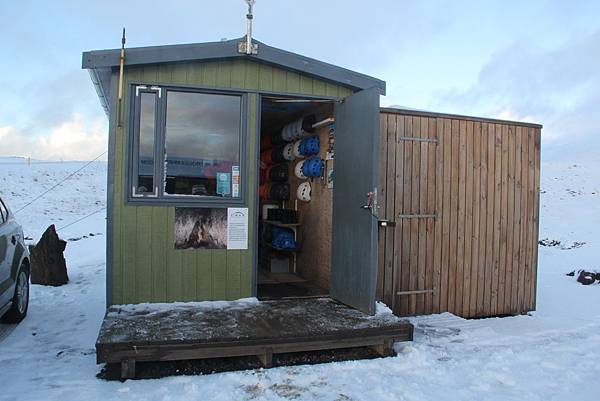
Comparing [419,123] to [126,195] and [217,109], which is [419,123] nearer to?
[217,109]

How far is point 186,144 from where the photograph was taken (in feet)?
16.1

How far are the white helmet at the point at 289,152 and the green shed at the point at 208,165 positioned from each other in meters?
1.79

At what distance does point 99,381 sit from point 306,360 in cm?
169

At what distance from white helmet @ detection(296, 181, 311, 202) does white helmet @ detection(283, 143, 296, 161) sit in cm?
54

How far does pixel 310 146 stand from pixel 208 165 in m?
1.96

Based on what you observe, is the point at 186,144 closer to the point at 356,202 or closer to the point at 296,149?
the point at 356,202

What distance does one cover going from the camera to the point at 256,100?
16.8ft

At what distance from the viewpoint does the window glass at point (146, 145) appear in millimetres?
4766

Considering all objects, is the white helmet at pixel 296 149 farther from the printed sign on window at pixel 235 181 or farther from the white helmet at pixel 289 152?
the printed sign on window at pixel 235 181

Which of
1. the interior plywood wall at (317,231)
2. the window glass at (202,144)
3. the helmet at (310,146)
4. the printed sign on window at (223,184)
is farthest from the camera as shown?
the helmet at (310,146)

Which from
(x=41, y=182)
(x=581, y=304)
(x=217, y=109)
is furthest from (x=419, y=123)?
(x=41, y=182)

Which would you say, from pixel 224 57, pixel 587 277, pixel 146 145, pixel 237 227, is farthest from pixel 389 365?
pixel 587 277

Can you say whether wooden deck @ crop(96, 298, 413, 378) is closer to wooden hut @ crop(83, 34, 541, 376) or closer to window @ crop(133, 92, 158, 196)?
wooden hut @ crop(83, 34, 541, 376)

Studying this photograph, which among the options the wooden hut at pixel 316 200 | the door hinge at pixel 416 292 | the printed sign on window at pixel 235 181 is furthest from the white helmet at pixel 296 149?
the door hinge at pixel 416 292
